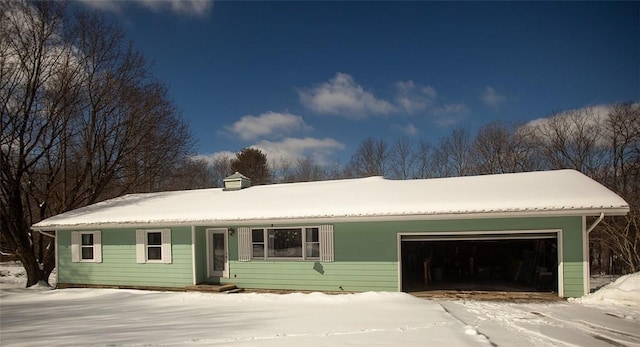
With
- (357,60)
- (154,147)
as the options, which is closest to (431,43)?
(357,60)

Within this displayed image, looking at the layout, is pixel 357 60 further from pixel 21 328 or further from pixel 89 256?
pixel 21 328

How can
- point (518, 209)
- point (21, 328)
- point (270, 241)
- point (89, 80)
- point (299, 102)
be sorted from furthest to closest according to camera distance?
point (299, 102)
point (89, 80)
point (270, 241)
point (518, 209)
point (21, 328)

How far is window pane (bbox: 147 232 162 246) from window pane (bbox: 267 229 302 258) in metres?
3.66

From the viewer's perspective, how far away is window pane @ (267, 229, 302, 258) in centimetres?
1112

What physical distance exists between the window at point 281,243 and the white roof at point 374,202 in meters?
0.56

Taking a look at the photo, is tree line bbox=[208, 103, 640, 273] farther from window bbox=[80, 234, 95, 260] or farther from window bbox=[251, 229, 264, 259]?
window bbox=[80, 234, 95, 260]

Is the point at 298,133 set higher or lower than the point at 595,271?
higher

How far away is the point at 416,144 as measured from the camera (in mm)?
31938

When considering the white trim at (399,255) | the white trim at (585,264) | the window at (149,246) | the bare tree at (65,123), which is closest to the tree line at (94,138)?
the bare tree at (65,123)

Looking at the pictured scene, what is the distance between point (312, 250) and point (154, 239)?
517cm

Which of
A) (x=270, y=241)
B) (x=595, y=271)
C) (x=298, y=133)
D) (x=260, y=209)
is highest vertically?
(x=298, y=133)

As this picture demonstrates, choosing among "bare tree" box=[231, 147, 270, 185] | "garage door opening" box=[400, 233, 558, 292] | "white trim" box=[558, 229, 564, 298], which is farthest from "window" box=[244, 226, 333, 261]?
"bare tree" box=[231, 147, 270, 185]

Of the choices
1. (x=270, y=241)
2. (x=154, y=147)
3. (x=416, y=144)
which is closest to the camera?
(x=270, y=241)

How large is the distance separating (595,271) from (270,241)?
1877 cm
